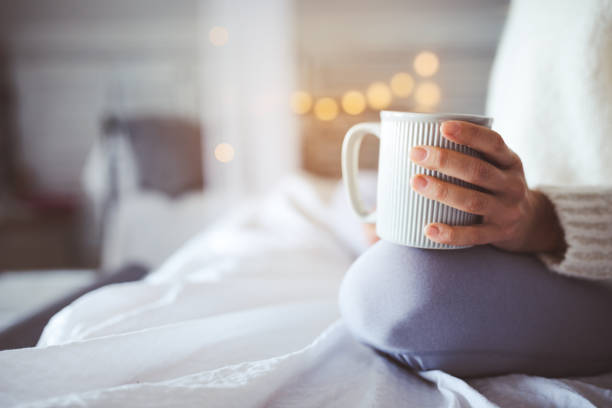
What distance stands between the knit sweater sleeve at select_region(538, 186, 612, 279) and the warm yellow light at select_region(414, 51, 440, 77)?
→ 8.53 ft

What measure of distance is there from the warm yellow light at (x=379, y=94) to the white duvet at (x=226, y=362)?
2.41 metres

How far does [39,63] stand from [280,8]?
2.47m

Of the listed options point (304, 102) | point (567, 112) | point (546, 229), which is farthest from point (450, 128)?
point (304, 102)

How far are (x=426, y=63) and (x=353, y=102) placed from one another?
0.65 metres

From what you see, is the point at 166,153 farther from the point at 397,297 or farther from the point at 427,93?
the point at 397,297

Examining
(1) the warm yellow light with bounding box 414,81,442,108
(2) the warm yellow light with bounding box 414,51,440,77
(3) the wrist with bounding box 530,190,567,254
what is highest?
(2) the warm yellow light with bounding box 414,51,440,77

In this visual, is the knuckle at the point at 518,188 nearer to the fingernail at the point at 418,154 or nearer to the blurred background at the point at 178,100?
the fingernail at the point at 418,154

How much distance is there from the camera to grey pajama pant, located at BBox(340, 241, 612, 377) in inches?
14.2

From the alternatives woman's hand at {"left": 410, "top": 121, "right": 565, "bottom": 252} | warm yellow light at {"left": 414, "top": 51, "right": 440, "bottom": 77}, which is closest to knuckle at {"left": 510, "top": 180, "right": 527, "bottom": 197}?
woman's hand at {"left": 410, "top": 121, "right": 565, "bottom": 252}

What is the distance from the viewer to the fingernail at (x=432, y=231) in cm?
34

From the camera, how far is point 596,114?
520 millimetres

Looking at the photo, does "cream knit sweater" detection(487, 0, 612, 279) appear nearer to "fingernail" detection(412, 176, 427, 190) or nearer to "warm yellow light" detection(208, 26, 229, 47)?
"fingernail" detection(412, 176, 427, 190)

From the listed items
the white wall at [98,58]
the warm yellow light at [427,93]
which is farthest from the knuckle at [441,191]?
the white wall at [98,58]

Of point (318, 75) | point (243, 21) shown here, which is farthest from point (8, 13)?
point (318, 75)
